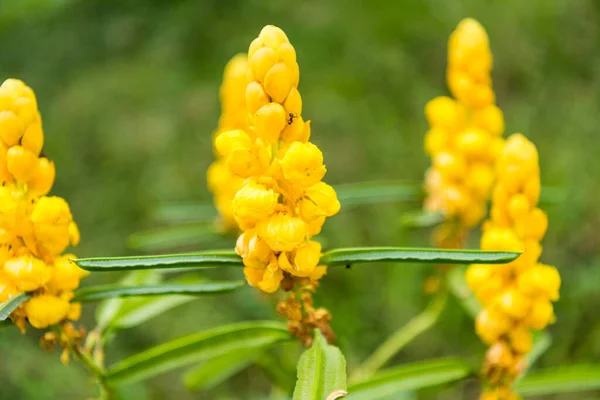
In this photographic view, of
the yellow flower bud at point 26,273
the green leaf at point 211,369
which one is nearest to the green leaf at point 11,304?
the yellow flower bud at point 26,273

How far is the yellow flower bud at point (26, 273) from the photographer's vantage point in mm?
958

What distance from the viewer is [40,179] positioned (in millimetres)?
1000

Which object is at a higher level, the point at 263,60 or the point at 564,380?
the point at 263,60

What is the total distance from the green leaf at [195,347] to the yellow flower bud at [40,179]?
30cm

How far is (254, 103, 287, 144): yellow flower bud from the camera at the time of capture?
895mm

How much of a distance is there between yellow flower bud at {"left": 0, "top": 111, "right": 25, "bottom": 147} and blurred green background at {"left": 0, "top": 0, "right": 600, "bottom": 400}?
1.33 metres

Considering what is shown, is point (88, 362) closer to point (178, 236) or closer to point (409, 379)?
point (409, 379)

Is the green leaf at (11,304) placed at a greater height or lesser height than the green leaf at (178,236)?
lesser

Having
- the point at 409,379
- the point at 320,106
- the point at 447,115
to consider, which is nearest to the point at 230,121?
the point at 447,115

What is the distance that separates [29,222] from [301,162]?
0.39 m

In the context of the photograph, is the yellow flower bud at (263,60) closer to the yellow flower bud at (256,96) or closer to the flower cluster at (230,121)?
the yellow flower bud at (256,96)

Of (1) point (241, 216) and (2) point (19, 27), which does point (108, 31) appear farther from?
(1) point (241, 216)

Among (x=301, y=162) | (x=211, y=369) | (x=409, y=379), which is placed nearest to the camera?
(x=301, y=162)

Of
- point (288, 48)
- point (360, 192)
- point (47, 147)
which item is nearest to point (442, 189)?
point (360, 192)
